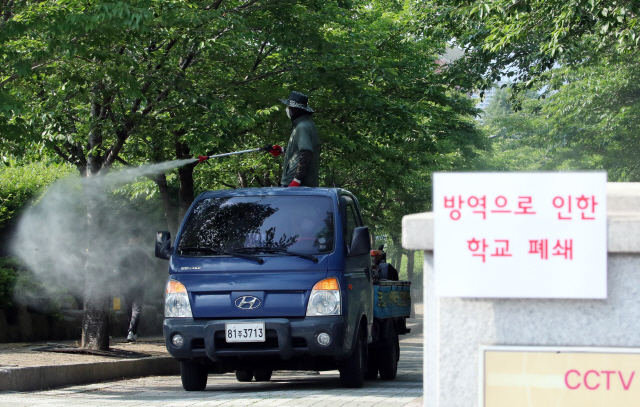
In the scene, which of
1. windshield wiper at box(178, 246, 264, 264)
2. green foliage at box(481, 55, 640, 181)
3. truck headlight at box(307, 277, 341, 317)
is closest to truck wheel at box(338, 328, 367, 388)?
truck headlight at box(307, 277, 341, 317)

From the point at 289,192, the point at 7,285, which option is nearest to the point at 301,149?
the point at 289,192

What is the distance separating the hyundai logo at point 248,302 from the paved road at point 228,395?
83cm

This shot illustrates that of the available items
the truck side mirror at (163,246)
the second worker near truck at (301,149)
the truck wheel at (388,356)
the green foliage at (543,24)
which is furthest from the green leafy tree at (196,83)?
the truck wheel at (388,356)

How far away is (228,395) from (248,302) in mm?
898

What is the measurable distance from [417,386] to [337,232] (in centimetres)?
216

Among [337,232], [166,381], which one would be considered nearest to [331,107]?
[166,381]

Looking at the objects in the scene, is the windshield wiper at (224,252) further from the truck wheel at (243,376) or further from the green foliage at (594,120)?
the green foliage at (594,120)

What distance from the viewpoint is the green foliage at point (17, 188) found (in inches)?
720

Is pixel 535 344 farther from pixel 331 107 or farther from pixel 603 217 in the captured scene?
pixel 331 107

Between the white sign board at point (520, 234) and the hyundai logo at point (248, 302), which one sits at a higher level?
the white sign board at point (520, 234)

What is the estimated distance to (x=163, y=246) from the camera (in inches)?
372

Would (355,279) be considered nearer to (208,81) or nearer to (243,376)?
(243,376)

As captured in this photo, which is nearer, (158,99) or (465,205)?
(465,205)

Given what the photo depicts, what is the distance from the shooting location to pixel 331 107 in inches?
738
